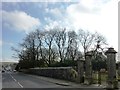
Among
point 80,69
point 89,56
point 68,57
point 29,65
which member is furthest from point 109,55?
point 29,65

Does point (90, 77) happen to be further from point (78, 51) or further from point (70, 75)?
point (78, 51)

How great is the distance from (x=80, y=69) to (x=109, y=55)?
730 cm

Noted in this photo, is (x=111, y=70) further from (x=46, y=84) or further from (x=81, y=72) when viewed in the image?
(x=46, y=84)

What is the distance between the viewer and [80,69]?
96.1 ft

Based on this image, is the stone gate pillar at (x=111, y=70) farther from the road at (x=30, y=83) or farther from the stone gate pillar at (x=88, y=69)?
the stone gate pillar at (x=88, y=69)

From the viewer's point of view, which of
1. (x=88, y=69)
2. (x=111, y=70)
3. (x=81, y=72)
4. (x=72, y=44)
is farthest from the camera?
(x=72, y=44)

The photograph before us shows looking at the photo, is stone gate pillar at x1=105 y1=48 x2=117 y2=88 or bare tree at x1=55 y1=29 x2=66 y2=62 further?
bare tree at x1=55 y1=29 x2=66 y2=62

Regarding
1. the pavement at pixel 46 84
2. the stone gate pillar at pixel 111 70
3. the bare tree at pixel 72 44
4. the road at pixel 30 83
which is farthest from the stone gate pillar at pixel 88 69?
the bare tree at pixel 72 44

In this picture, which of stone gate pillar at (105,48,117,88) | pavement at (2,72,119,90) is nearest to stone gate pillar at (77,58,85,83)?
pavement at (2,72,119,90)

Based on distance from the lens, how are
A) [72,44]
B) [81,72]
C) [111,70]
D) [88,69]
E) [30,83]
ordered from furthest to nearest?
[72,44], [30,83], [81,72], [88,69], [111,70]

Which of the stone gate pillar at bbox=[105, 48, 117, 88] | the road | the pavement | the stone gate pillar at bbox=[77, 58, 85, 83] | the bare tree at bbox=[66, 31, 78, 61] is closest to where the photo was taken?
the stone gate pillar at bbox=[105, 48, 117, 88]

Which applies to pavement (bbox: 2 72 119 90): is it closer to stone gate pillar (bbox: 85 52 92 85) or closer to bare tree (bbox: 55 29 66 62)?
stone gate pillar (bbox: 85 52 92 85)

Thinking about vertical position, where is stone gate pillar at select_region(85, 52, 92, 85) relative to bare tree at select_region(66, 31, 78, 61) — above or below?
below

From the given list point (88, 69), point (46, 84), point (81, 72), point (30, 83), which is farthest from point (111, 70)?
point (30, 83)
